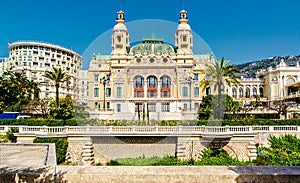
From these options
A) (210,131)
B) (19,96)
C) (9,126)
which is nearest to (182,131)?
(210,131)

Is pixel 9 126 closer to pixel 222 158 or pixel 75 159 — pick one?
pixel 75 159

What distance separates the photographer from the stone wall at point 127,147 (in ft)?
59.2

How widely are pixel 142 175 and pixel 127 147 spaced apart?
1192 cm

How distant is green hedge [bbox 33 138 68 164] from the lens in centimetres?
1672

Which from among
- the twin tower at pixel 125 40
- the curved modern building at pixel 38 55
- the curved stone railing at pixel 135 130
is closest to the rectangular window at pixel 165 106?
the twin tower at pixel 125 40

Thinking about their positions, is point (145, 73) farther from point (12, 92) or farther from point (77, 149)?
point (77, 149)

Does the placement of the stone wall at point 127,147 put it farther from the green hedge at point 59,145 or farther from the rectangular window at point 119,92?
the rectangular window at point 119,92

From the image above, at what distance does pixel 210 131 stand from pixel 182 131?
2.06 meters

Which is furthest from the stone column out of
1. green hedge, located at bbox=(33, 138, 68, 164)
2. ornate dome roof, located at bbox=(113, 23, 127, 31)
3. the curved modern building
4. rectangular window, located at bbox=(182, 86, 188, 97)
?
the curved modern building

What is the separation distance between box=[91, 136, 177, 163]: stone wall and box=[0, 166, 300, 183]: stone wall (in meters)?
11.4

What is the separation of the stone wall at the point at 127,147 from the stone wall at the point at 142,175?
11.4 metres

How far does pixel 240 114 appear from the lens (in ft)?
111

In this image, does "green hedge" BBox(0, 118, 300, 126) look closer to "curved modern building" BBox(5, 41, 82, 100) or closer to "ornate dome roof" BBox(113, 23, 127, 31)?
"ornate dome roof" BBox(113, 23, 127, 31)

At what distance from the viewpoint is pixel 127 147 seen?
18125mm
